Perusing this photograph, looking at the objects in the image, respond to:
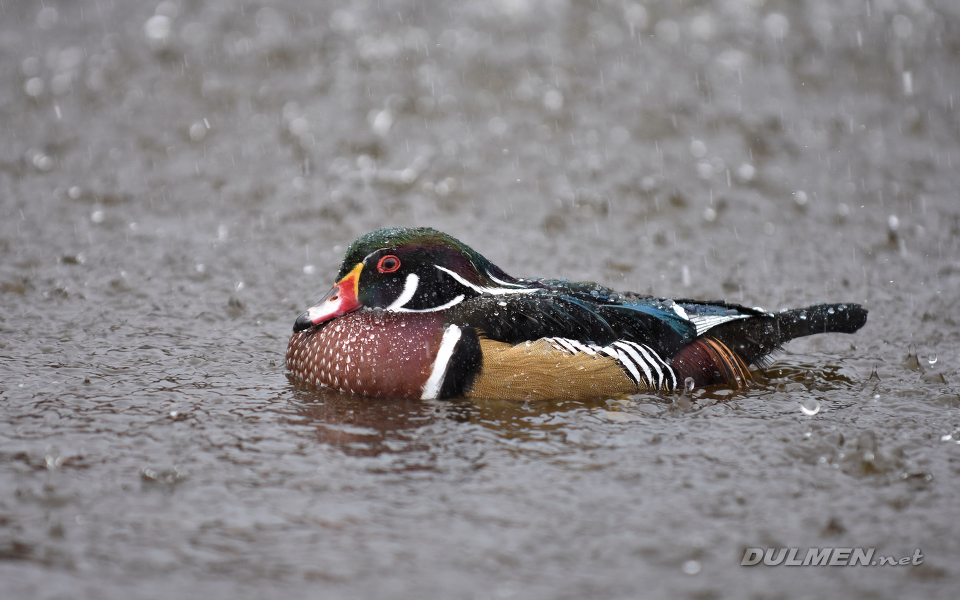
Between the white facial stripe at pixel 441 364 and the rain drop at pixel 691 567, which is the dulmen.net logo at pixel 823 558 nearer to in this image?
the rain drop at pixel 691 567

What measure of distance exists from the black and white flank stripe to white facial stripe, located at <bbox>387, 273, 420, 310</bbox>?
780mm

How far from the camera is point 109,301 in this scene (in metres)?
6.59

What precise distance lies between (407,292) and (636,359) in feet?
4.10

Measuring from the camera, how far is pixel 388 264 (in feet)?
17.7

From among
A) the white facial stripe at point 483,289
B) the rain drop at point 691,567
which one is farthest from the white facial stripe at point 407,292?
the rain drop at point 691,567

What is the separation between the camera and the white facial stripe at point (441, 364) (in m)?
5.09

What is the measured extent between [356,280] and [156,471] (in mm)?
1600

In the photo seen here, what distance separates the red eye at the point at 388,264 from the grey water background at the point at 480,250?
0.72 metres

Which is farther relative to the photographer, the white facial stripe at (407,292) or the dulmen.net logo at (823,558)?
the white facial stripe at (407,292)

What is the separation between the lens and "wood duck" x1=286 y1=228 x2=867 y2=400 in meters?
5.11

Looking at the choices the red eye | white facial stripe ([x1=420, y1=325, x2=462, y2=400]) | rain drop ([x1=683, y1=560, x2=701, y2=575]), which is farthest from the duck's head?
rain drop ([x1=683, y1=560, x2=701, y2=575])

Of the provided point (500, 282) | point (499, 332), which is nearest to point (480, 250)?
point (500, 282)

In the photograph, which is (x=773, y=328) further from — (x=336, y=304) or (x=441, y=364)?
(x=336, y=304)

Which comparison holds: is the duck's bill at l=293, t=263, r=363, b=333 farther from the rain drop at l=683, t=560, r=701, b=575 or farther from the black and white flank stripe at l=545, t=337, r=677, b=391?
the rain drop at l=683, t=560, r=701, b=575
